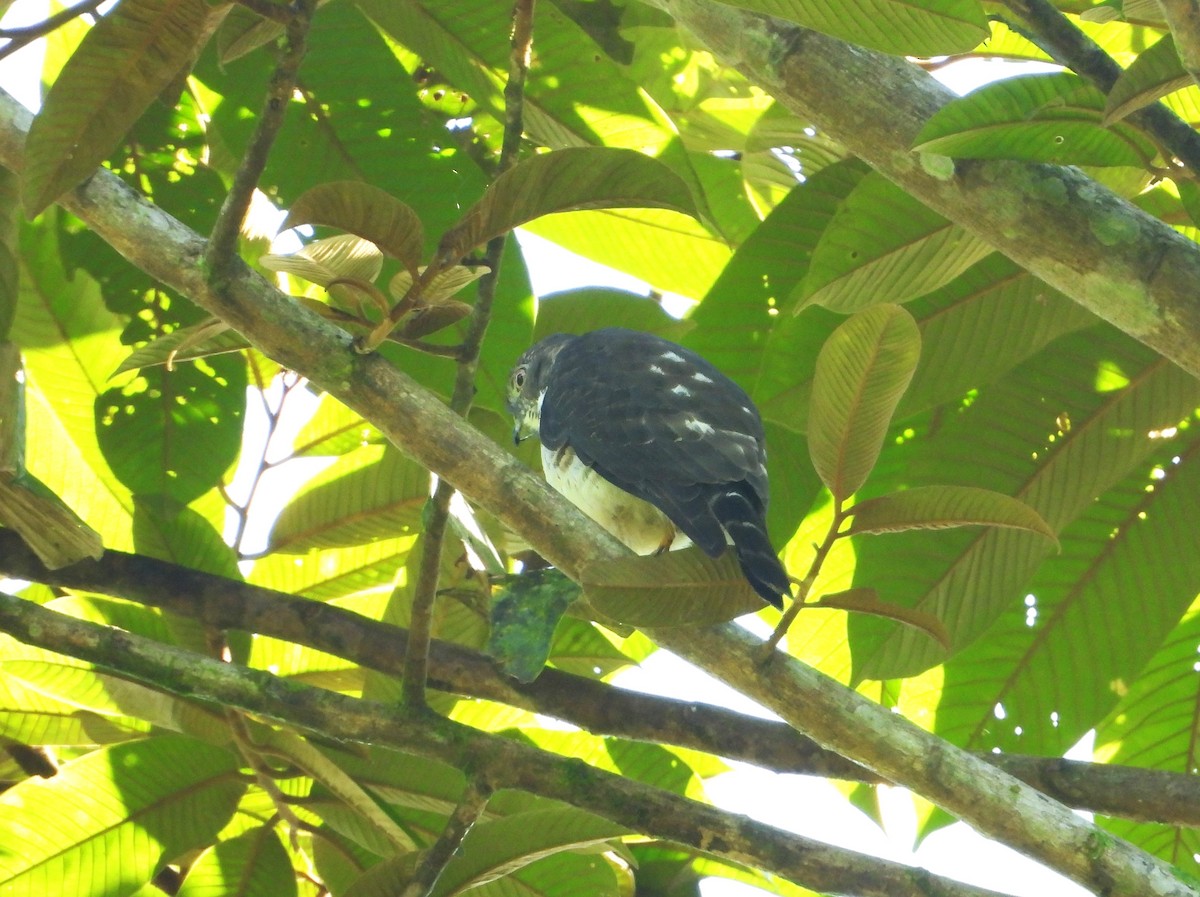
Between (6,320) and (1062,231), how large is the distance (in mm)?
1687

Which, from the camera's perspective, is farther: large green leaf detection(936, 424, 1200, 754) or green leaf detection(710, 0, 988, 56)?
large green leaf detection(936, 424, 1200, 754)

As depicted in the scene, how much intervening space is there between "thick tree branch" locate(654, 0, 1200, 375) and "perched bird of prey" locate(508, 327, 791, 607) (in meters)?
0.69

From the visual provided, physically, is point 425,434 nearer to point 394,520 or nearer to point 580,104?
point 394,520

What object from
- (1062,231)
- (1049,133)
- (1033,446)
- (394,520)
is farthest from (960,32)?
(394,520)

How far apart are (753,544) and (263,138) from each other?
3.48ft

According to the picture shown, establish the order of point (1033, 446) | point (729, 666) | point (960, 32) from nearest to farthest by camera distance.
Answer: point (960, 32) → point (729, 666) → point (1033, 446)

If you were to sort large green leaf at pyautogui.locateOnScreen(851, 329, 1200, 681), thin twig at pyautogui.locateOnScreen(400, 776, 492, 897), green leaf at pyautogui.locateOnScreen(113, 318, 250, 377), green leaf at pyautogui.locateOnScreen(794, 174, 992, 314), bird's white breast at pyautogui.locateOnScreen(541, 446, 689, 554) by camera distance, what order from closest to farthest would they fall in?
thin twig at pyautogui.locateOnScreen(400, 776, 492, 897) < green leaf at pyautogui.locateOnScreen(113, 318, 250, 377) < green leaf at pyautogui.locateOnScreen(794, 174, 992, 314) < large green leaf at pyautogui.locateOnScreen(851, 329, 1200, 681) < bird's white breast at pyautogui.locateOnScreen(541, 446, 689, 554)

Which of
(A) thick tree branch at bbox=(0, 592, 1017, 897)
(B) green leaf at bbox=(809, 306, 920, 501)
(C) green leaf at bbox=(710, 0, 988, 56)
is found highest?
(C) green leaf at bbox=(710, 0, 988, 56)

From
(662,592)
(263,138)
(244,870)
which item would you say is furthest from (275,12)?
(244,870)

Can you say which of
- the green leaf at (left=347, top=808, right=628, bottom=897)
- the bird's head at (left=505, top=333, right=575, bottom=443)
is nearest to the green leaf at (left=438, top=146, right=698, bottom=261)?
the green leaf at (left=347, top=808, right=628, bottom=897)

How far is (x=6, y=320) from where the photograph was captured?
2258mm

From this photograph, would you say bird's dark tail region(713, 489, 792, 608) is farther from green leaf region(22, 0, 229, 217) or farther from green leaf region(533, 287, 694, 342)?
green leaf region(22, 0, 229, 217)

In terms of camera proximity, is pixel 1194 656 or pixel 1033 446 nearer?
pixel 1033 446

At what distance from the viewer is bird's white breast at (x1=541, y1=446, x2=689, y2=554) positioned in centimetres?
344
